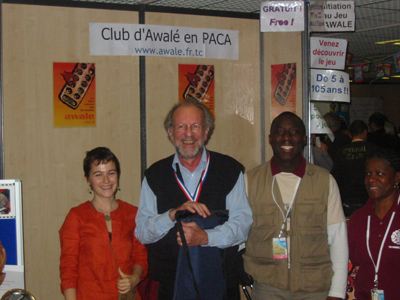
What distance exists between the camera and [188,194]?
236 centimetres

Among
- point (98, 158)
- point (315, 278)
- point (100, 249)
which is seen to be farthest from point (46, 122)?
point (315, 278)

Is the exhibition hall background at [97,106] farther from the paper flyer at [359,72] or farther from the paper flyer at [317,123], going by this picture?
the paper flyer at [359,72]

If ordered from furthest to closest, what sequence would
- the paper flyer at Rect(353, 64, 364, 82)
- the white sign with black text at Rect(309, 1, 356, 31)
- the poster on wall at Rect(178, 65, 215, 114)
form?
the paper flyer at Rect(353, 64, 364, 82)
the poster on wall at Rect(178, 65, 215, 114)
the white sign with black text at Rect(309, 1, 356, 31)

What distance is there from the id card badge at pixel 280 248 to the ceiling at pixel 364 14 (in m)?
2.31

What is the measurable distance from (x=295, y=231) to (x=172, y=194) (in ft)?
2.21

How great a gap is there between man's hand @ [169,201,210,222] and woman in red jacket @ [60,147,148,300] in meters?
0.53

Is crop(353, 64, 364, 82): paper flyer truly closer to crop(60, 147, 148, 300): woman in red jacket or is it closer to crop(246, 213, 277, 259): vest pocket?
crop(246, 213, 277, 259): vest pocket

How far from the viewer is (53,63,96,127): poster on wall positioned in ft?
11.9

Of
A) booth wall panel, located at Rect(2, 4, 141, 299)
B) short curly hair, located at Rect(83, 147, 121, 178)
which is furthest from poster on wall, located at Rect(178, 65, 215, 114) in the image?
short curly hair, located at Rect(83, 147, 121, 178)

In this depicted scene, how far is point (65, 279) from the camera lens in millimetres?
2436

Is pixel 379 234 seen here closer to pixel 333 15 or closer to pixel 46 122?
pixel 333 15

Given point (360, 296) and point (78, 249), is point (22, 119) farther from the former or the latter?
point (360, 296)

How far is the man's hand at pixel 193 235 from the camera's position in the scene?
7.11 ft

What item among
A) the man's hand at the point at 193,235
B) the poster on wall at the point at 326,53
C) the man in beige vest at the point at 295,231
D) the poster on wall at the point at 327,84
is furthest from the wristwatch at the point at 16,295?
the poster on wall at the point at 326,53
